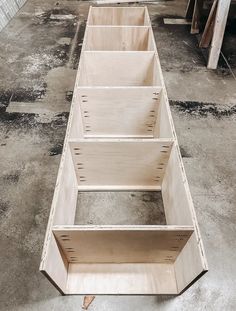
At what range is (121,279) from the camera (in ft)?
4.46

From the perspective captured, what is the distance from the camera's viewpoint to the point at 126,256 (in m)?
1.34

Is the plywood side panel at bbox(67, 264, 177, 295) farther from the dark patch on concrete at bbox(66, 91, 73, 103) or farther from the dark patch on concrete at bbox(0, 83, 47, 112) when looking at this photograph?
the dark patch on concrete at bbox(0, 83, 47, 112)

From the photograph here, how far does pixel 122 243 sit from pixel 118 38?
2.14m

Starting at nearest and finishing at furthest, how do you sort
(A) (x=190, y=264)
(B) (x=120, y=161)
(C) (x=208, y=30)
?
(A) (x=190, y=264)
(B) (x=120, y=161)
(C) (x=208, y=30)

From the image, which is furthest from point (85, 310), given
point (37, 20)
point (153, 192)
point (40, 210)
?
point (37, 20)

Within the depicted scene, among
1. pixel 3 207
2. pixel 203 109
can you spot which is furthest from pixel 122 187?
pixel 203 109

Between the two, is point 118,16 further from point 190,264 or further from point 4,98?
point 190,264

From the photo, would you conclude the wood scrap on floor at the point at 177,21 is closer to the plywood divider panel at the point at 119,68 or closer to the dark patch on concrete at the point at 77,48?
the dark patch on concrete at the point at 77,48

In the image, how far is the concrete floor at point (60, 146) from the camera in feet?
4.51

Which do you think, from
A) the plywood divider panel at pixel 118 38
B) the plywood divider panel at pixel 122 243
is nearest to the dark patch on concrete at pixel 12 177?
the plywood divider panel at pixel 122 243

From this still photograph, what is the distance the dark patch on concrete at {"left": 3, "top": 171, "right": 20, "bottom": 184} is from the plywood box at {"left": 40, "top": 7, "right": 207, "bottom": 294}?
51cm

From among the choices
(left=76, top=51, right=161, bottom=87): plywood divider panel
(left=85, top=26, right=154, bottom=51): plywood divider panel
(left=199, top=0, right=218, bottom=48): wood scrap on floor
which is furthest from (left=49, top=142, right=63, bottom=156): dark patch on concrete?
(left=199, top=0, right=218, bottom=48): wood scrap on floor

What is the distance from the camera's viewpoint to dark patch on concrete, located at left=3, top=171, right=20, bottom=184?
1.88 meters

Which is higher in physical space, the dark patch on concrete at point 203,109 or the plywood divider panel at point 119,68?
the plywood divider panel at point 119,68
